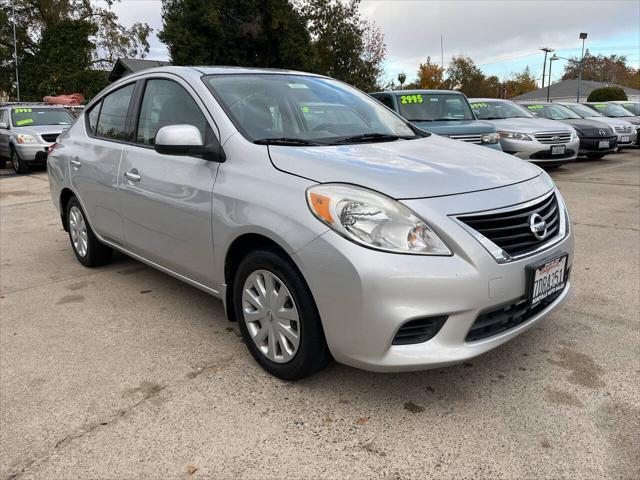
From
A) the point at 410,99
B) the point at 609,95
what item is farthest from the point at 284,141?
the point at 609,95

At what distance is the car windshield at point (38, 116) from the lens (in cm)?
1334

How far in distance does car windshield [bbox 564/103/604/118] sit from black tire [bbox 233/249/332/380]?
14.5 meters

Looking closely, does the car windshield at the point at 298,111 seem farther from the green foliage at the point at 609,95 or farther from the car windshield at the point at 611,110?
the green foliage at the point at 609,95

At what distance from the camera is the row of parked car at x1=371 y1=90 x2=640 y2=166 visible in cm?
858

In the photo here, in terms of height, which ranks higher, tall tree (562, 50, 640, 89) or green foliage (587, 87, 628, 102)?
tall tree (562, 50, 640, 89)

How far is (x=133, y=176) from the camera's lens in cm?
351

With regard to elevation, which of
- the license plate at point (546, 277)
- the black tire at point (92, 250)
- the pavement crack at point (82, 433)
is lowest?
the pavement crack at point (82, 433)

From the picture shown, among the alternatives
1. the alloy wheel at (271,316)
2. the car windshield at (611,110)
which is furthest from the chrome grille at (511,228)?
the car windshield at (611,110)

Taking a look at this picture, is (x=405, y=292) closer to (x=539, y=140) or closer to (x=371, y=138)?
(x=371, y=138)

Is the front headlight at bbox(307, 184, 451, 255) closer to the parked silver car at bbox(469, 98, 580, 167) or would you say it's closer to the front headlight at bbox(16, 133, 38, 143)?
the parked silver car at bbox(469, 98, 580, 167)

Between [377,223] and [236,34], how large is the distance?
2944 centimetres

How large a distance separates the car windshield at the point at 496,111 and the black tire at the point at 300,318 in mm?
9958

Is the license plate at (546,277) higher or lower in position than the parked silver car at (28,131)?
lower

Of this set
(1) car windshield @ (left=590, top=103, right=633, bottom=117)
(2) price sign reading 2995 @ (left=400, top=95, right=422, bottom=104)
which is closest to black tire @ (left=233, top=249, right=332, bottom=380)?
(2) price sign reading 2995 @ (left=400, top=95, right=422, bottom=104)
